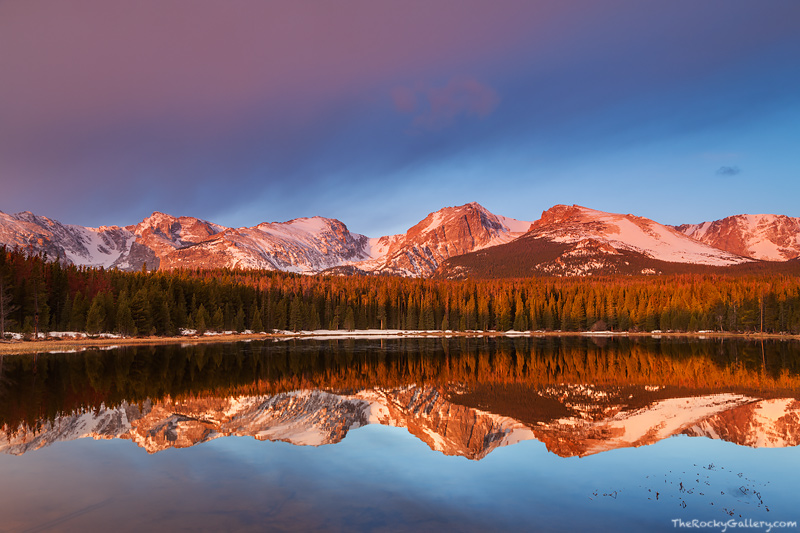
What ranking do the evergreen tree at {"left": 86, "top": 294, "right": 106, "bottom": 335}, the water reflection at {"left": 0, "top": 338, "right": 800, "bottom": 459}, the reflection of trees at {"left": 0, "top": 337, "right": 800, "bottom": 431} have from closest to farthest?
the water reflection at {"left": 0, "top": 338, "right": 800, "bottom": 459} → the reflection of trees at {"left": 0, "top": 337, "right": 800, "bottom": 431} → the evergreen tree at {"left": 86, "top": 294, "right": 106, "bottom": 335}

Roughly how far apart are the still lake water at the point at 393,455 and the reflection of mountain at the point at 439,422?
0.47 feet

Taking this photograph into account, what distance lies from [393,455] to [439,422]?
250 inches

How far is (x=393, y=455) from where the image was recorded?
1972 cm

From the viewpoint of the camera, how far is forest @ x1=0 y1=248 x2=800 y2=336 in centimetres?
9869

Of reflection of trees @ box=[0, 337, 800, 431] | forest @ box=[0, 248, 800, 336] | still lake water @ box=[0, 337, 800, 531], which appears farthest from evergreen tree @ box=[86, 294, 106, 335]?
still lake water @ box=[0, 337, 800, 531]

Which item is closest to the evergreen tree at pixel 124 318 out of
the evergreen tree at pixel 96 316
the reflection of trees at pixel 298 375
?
the evergreen tree at pixel 96 316

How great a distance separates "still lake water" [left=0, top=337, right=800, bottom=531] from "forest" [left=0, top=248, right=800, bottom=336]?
6822 centimetres

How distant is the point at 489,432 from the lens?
76.1 feet

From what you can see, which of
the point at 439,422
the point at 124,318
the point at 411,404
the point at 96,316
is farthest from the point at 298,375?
the point at 124,318

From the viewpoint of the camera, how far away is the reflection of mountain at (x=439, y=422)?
2136 centimetres

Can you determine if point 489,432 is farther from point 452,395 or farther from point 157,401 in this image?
point 157,401

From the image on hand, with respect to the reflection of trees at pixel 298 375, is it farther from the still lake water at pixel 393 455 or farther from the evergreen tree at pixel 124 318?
the evergreen tree at pixel 124 318

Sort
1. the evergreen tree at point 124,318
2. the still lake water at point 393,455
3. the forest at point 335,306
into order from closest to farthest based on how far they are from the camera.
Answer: the still lake water at point 393,455 < the forest at point 335,306 < the evergreen tree at point 124,318

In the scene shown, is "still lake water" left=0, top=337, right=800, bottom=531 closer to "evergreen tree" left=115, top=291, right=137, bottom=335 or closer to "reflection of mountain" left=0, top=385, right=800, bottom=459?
"reflection of mountain" left=0, top=385, right=800, bottom=459
